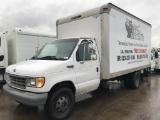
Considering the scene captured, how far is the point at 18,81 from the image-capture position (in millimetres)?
4531

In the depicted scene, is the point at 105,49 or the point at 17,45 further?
the point at 17,45

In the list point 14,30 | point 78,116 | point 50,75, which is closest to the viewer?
point 50,75

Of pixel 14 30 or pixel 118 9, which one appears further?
pixel 14 30

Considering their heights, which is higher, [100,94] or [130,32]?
[130,32]

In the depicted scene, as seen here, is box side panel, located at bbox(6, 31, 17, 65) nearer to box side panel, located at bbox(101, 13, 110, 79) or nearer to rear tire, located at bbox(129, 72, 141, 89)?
box side panel, located at bbox(101, 13, 110, 79)

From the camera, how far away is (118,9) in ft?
21.0

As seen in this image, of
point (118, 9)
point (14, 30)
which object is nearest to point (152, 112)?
point (118, 9)

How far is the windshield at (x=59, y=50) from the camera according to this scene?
16.2 ft

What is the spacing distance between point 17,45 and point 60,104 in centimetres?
559

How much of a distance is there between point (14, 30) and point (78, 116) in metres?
6.15

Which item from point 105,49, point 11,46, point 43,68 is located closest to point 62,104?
point 43,68

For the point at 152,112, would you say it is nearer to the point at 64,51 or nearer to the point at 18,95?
the point at 64,51

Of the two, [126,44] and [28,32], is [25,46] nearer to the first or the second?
[28,32]

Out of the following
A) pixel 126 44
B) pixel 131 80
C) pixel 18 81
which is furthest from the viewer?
pixel 131 80
